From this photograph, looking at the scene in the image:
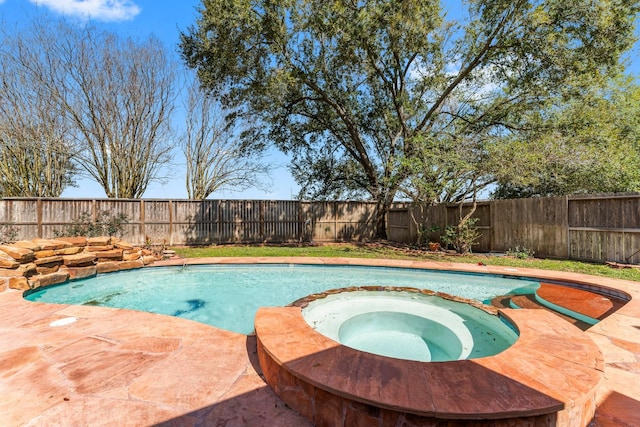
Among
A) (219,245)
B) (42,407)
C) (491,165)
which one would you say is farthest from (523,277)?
(219,245)

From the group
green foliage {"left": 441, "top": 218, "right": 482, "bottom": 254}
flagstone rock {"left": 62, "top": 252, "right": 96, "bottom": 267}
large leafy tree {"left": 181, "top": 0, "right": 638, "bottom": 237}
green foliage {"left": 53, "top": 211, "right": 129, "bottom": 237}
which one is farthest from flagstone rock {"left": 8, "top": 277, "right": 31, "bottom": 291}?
green foliage {"left": 441, "top": 218, "right": 482, "bottom": 254}

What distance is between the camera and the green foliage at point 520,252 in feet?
24.4

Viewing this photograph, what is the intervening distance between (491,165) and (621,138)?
5795mm

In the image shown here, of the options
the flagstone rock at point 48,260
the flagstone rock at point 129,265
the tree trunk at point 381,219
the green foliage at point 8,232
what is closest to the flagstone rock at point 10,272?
the flagstone rock at point 48,260

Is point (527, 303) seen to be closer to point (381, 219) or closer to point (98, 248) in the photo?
point (98, 248)

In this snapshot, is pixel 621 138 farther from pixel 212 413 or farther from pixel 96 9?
pixel 96 9

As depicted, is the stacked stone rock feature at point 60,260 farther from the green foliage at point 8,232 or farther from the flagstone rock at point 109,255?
the green foliage at point 8,232

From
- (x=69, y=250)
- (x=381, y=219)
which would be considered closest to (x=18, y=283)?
(x=69, y=250)

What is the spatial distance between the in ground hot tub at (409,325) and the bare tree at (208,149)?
10985mm

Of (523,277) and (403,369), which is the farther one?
(523,277)

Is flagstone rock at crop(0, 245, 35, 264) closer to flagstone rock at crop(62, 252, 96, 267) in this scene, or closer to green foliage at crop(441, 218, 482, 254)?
flagstone rock at crop(62, 252, 96, 267)

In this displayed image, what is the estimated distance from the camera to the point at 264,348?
1.95 m

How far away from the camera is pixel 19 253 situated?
4629mm

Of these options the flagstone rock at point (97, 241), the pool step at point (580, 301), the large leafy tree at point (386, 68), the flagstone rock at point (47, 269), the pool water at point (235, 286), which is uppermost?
the large leafy tree at point (386, 68)
